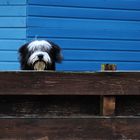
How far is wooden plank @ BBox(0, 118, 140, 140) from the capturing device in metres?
2.13

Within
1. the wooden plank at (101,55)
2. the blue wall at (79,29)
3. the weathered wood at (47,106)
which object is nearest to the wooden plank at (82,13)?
the blue wall at (79,29)

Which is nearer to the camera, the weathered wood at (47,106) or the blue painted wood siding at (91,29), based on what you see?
the weathered wood at (47,106)

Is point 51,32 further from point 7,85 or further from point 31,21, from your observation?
point 7,85

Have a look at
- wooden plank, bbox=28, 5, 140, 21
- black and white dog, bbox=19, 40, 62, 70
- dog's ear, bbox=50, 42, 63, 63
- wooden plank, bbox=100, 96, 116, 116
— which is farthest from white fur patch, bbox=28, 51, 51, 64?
wooden plank, bbox=28, 5, 140, 21

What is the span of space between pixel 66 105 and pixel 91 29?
3.85 metres

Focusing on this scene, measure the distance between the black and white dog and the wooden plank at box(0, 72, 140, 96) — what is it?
103 cm

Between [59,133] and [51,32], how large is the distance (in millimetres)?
3852

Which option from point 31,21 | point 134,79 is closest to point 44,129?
point 134,79

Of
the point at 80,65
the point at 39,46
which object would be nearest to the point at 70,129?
the point at 39,46

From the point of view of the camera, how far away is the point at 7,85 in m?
2.15

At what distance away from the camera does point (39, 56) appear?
325cm

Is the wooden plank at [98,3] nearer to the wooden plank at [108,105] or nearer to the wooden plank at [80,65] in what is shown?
the wooden plank at [80,65]

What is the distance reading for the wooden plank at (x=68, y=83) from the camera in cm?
215

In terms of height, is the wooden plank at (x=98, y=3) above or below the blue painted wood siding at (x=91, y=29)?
above
